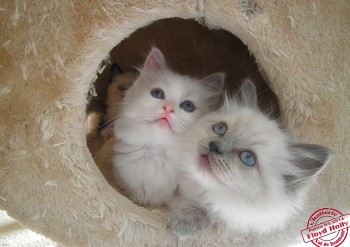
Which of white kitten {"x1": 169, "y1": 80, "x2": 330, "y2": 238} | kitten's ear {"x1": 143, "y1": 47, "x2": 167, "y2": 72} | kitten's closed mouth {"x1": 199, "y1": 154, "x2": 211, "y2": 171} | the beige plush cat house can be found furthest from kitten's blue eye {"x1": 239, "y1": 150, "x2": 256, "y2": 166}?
kitten's ear {"x1": 143, "y1": 47, "x2": 167, "y2": 72}

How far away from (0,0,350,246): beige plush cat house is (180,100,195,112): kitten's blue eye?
321 mm

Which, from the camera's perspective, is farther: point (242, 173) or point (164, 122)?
point (164, 122)

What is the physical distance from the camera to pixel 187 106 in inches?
60.7

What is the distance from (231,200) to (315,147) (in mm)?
313

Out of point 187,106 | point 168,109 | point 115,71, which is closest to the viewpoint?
point 168,109

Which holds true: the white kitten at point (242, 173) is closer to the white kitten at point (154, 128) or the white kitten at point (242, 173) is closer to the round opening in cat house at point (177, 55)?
the white kitten at point (154, 128)

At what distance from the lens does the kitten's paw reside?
1.34 m

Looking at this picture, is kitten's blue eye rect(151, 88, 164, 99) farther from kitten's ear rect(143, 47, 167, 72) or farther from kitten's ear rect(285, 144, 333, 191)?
kitten's ear rect(285, 144, 333, 191)

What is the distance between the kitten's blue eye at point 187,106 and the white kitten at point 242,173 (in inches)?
5.1

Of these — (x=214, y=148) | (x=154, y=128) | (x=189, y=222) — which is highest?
(x=214, y=148)

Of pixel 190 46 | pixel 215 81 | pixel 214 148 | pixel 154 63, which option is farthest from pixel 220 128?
pixel 190 46

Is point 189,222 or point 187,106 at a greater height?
point 187,106

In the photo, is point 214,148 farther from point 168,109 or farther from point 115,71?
point 115,71

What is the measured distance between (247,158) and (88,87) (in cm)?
59
